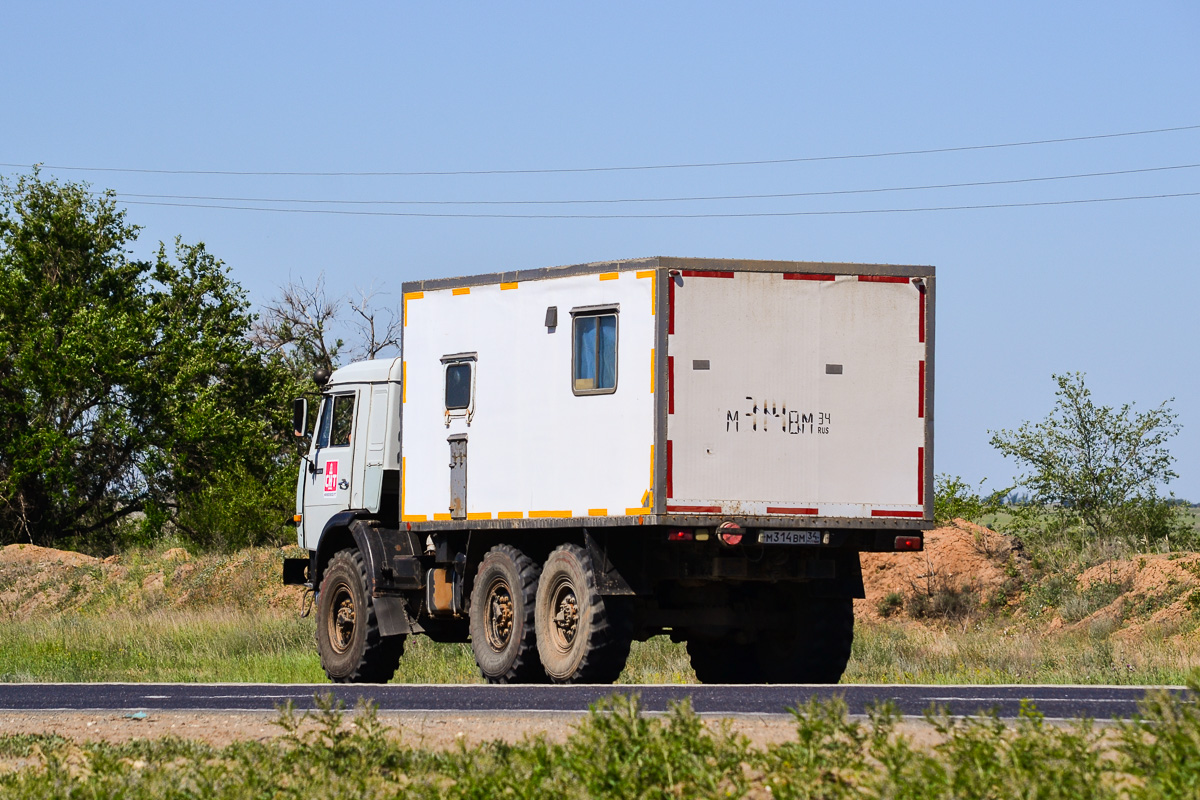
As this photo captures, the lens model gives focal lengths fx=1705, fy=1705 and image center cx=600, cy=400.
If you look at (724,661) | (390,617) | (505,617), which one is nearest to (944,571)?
(724,661)

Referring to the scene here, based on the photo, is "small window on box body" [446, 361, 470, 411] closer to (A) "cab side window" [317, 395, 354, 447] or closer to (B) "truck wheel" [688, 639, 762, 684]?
(A) "cab side window" [317, 395, 354, 447]

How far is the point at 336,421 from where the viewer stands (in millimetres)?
18641

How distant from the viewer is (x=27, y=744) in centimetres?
981

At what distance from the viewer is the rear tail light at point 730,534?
45.3 ft

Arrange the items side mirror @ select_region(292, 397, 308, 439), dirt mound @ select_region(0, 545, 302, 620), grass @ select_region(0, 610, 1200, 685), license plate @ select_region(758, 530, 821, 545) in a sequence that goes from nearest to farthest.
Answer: license plate @ select_region(758, 530, 821, 545) → grass @ select_region(0, 610, 1200, 685) → side mirror @ select_region(292, 397, 308, 439) → dirt mound @ select_region(0, 545, 302, 620)

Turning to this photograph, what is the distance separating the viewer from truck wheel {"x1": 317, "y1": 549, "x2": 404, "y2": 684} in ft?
57.4

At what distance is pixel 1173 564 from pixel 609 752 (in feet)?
64.6

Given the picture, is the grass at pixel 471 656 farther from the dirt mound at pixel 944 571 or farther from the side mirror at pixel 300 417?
the side mirror at pixel 300 417

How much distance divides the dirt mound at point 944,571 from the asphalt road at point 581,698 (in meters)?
14.4

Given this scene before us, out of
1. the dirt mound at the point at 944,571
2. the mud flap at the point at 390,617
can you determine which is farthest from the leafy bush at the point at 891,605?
the mud flap at the point at 390,617

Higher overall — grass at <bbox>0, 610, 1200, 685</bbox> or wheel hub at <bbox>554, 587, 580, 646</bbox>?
wheel hub at <bbox>554, 587, 580, 646</bbox>

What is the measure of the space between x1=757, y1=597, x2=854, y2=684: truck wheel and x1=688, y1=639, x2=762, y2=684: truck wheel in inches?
34.2

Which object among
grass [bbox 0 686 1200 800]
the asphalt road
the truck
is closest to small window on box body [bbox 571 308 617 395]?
the truck

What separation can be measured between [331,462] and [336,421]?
0.45 meters
